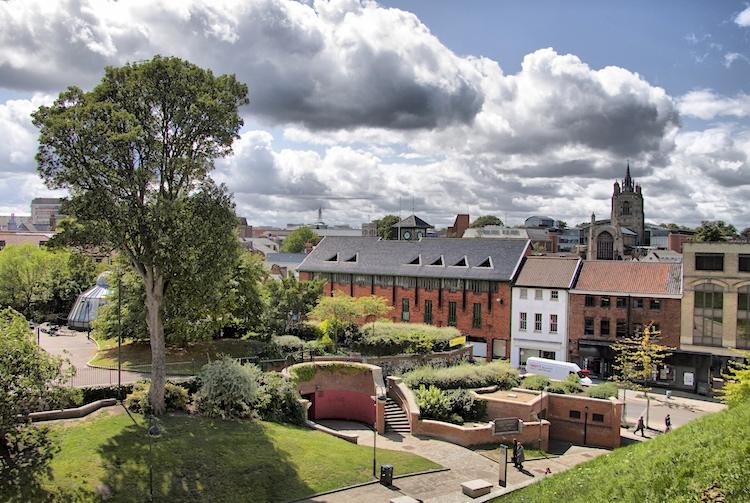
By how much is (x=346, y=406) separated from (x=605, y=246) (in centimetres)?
7991

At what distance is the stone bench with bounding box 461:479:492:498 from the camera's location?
2181cm

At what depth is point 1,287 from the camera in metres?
54.8

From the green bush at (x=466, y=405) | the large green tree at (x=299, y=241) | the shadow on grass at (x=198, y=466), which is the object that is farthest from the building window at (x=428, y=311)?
the large green tree at (x=299, y=241)

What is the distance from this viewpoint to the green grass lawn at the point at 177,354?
3291cm

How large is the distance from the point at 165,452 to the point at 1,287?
43.7m

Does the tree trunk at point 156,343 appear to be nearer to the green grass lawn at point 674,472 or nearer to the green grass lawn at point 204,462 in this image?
the green grass lawn at point 204,462

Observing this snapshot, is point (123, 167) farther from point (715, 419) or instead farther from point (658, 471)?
point (715, 419)

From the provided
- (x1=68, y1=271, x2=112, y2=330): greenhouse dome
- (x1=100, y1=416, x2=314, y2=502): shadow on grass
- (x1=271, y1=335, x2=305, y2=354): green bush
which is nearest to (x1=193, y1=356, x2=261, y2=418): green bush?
(x1=100, y1=416, x2=314, y2=502): shadow on grass

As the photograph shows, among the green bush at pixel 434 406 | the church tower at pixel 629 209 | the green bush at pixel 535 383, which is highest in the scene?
the church tower at pixel 629 209

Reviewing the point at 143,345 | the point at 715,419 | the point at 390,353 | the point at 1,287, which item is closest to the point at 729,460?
the point at 715,419

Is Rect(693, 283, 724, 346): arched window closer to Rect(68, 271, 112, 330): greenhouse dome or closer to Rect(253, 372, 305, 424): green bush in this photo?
Rect(253, 372, 305, 424): green bush

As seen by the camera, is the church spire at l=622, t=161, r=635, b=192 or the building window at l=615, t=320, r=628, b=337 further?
the church spire at l=622, t=161, r=635, b=192

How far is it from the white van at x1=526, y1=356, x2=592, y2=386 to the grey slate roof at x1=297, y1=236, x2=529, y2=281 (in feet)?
28.5

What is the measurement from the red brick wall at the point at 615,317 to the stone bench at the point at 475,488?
28.5 m
